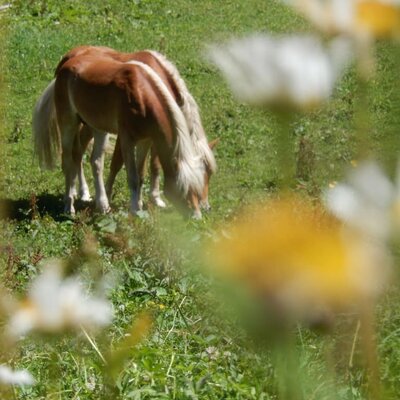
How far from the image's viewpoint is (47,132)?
35.8ft

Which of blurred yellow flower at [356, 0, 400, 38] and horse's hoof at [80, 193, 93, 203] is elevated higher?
blurred yellow flower at [356, 0, 400, 38]

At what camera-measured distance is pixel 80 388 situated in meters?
3.33

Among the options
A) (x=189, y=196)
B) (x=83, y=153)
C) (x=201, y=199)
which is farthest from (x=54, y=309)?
(x=83, y=153)

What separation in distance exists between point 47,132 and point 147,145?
111cm

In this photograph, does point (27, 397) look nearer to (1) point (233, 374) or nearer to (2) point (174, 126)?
(1) point (233, 374)

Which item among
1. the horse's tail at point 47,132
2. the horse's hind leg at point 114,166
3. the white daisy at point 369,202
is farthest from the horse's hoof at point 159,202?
the white daisy at point 369,202

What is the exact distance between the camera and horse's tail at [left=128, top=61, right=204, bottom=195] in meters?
9.70

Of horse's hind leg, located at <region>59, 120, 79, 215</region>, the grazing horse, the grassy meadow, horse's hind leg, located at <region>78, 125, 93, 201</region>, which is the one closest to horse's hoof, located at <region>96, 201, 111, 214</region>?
the grazing horse

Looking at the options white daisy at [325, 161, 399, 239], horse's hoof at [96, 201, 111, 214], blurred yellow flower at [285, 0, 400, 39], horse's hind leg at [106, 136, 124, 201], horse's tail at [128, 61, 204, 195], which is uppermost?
blurred yellow flower at [285, 0, 400, 39]

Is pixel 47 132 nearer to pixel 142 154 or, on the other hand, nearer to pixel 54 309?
pixel 142 154

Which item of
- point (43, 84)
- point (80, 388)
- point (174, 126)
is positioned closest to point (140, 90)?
point (174, 126)

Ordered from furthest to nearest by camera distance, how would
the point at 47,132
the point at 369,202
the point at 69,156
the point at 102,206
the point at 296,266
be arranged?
the point at 47,132 < the point at 69,156 < the point at 102,206 < the point at 369,202 < the point at 296,266

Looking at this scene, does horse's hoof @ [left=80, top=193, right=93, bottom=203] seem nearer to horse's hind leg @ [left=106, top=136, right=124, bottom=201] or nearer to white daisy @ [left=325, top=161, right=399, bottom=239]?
horse's hind leg @ [left=106, top=136, right=124, bottom=201]

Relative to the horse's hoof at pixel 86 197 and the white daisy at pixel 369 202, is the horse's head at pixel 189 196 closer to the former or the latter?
the horse's hoof at pixel 86 197
